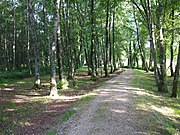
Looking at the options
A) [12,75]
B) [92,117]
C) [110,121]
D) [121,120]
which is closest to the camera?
[110,121]

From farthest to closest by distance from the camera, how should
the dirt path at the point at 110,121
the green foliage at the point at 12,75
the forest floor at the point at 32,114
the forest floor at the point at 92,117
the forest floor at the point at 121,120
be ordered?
the green foliage at the point at 12,75 < the forest floor at the point at 32,114 < the forest floor at the point at 92,117 < the forest floor at the point at 121,120 < the dirt path at the point at 110,121

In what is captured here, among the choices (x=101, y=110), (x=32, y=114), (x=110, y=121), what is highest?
(x=101, y=110)

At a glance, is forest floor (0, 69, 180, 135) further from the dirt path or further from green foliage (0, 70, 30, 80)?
green foliage (0, 70, 30, 80)

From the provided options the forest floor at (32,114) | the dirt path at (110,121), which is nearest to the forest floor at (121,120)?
the dirt path at (110,121)

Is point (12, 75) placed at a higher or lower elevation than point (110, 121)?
higher

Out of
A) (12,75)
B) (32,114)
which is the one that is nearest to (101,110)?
(32,114)

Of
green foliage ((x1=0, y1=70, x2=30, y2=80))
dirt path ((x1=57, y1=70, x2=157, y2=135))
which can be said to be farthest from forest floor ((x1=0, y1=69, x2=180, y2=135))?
green foliage ((x1=0, y1=70, x2=30, y2=80))

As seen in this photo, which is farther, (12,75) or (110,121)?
(12,75)

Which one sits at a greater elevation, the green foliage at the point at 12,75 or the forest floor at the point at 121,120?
the green foliage at the point at 12,75

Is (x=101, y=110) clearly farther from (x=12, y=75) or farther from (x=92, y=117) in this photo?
(x=12, y=75)

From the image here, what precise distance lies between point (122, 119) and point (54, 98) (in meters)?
6.97

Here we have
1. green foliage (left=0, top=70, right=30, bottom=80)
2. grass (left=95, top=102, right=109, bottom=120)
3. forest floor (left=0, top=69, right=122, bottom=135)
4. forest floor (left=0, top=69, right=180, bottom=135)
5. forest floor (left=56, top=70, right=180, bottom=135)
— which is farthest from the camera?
green foliage (left=0, top=70, right=30, bottom=80)

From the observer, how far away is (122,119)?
981cm

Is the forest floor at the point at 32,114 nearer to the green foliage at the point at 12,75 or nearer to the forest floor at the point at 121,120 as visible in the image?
the forest floor at the point at 121,120
